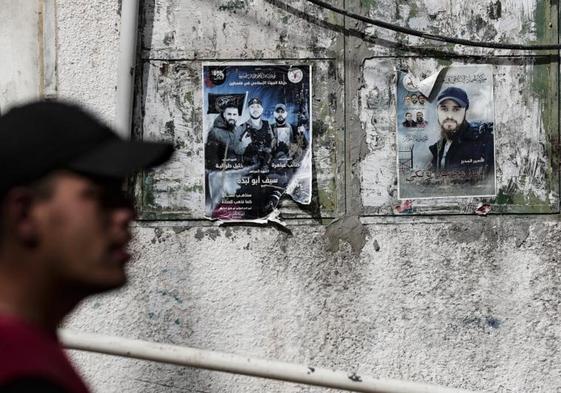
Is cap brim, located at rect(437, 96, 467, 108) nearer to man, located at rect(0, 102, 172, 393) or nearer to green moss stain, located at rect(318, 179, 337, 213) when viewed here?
green moss stain, located at rect(318, 179, 337, 213)

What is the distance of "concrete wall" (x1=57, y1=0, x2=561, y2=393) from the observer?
4207 mm

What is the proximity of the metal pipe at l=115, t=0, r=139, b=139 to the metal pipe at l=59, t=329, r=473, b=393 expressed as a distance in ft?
3.95

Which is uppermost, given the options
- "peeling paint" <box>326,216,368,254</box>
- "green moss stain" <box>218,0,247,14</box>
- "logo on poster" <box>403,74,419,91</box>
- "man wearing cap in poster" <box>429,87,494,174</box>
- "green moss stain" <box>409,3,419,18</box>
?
"green moss stain" <box>218,0,247,14</box>

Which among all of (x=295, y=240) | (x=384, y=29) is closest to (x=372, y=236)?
(x=295, y=240)

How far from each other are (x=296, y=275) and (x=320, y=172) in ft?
1.52

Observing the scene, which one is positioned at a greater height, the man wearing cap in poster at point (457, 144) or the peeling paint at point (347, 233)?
the man wearing cap in poster at point (457, 144)

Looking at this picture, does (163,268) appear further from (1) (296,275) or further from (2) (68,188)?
(2) (68,188)

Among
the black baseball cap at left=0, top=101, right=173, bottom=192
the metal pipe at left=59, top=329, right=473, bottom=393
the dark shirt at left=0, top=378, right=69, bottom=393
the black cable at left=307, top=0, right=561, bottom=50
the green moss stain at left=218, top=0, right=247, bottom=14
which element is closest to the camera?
the dark shirt at left=0, top=378, right=69, bottom=393

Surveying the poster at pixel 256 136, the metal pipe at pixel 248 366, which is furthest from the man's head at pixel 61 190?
the poster at pixel 256 136

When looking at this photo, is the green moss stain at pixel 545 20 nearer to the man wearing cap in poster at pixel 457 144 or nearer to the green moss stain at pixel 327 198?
the man wearing cap in poster at pixel 457 144

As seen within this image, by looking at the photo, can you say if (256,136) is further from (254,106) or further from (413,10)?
(413,10)

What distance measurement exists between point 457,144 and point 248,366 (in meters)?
1.47

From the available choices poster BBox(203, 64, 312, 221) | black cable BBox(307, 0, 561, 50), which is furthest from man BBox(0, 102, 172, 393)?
black cable BBox(307, 0, 561, 50)

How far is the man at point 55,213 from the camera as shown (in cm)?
153
